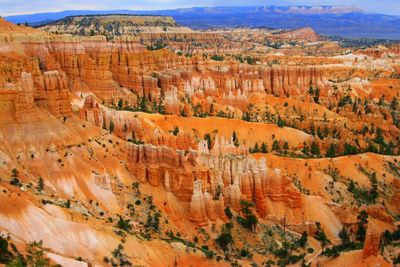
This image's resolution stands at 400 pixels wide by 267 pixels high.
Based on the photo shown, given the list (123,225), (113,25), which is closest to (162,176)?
(123,225)

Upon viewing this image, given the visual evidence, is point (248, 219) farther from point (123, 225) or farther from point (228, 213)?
point (123, 225)

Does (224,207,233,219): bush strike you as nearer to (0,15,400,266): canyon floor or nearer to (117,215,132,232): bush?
(0,15,400,266): canyon floor

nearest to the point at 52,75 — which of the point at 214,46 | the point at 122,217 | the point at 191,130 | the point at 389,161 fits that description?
the point at 122,217

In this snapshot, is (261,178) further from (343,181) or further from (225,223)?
(343,181)

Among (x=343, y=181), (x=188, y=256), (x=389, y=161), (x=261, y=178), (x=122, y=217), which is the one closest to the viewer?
(x=188, y=256)

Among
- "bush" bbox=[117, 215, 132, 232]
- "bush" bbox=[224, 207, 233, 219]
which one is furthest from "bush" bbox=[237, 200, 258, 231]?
"bush" bbox=[117, 215, 132, 232]

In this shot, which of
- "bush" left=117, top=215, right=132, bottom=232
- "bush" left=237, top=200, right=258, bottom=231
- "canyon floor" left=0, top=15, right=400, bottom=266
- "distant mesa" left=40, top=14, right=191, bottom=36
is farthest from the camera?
"distant mesa" left=40, top=14, right=191, bottom=36

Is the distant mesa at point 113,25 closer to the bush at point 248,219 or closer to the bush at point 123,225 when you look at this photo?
the bush at point 248,219

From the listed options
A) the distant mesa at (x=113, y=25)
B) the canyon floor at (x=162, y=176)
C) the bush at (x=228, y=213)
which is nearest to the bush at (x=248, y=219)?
the canyon floor at (x=162, y=176)
